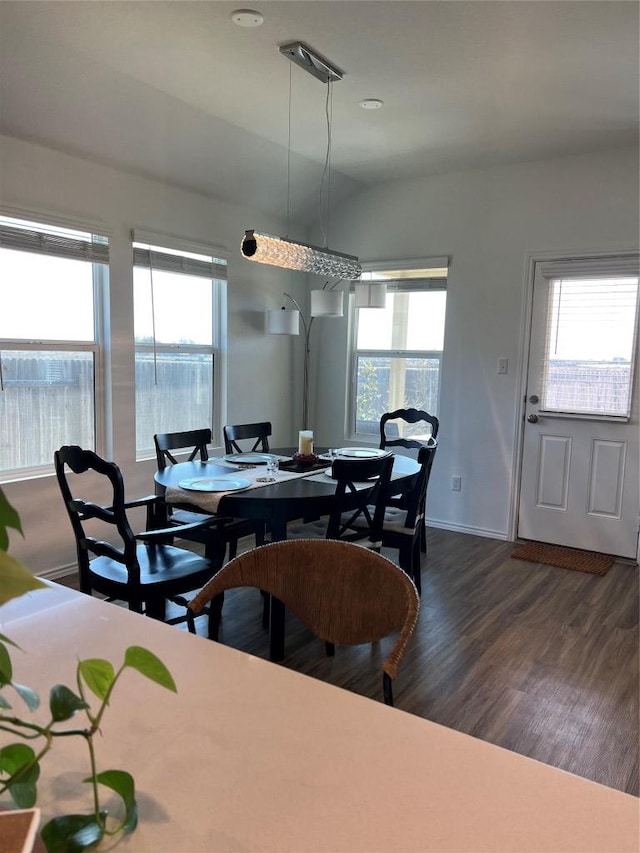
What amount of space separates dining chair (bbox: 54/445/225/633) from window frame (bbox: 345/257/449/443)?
2.76 m

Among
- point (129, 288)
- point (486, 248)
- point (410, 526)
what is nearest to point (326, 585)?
point (410, 526)

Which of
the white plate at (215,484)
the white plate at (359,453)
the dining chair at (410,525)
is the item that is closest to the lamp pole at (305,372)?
the white plate at (359,453)

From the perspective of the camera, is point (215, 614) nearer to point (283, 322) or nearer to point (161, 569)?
point (161, 569)

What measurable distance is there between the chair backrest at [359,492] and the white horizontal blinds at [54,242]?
2.08 metres

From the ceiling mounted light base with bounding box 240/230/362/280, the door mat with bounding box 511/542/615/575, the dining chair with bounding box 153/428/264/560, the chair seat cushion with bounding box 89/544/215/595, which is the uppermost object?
the ceiling mounted light base with bounding box 240/230/362/280

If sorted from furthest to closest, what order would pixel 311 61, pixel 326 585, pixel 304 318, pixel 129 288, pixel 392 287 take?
pixel 304 318, pixel 392 287, pixel 129 288, pixel 311 61, pixel 326 585

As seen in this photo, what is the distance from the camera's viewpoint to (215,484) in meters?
2.88

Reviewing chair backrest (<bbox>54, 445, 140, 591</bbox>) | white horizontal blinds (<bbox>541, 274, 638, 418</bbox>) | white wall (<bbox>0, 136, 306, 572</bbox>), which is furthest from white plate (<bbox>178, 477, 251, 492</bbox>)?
white horizontal blinds (<bbox>541, 274, 638, 418</bbox>)

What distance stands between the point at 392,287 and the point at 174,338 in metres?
1.80

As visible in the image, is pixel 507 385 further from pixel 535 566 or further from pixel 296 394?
pixel 296 394

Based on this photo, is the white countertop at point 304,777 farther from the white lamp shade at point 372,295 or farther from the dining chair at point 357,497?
the white lamp shade at point 372,295

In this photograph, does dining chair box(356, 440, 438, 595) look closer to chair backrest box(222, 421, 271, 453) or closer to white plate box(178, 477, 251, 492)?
white plate box(178, 477, 251, 492)

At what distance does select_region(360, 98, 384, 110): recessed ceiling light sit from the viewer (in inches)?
138

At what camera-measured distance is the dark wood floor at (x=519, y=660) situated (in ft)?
7.72
